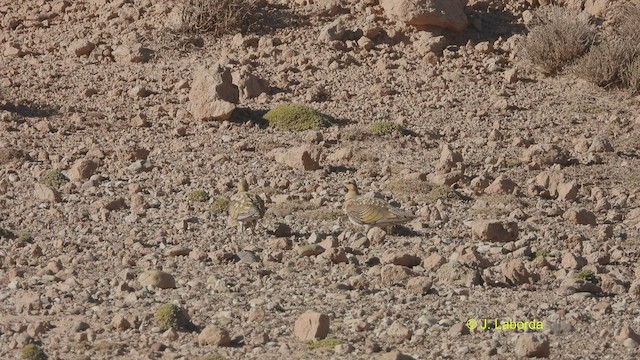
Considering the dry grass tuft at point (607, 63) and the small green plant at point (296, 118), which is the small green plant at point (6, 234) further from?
the dry grass tuft at point (607, 63)

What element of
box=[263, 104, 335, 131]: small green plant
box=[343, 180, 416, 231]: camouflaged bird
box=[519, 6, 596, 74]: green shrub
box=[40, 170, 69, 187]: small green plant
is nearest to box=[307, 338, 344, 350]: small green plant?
box=[343, 180, 416, 231]: camouflaged bird

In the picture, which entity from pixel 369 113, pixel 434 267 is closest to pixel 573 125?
pixel 369 113

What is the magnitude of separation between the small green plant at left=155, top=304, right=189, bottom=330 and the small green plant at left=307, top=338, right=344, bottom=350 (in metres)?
0.97

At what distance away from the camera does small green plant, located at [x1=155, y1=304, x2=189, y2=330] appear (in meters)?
9.33

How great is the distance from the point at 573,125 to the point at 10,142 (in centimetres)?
715

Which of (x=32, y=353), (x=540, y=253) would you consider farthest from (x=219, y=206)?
(x=32, y=353)

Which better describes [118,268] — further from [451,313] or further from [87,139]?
[87,139]

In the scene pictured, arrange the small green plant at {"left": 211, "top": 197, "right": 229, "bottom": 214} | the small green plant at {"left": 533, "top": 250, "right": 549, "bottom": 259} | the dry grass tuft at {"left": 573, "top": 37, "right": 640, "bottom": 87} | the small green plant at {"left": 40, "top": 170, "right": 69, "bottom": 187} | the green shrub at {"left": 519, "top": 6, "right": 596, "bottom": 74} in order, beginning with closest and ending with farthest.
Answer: the small green plant at {"left": 533, "top": 250, "right": 549, "bottom": 259} < the small green plant at {"left": 211, "top": 197, "right": 229, "bottom": 214} < the small green plant at {"left": 40, "top": 170, "right": 69, "bottom": 187} < the dry grass tuft at {"left": 573, "top": 37, "right": 640, "bottom": 87} < the green shrub at {"left": 519, "top": 6, "right": 596, "bottom": 74}

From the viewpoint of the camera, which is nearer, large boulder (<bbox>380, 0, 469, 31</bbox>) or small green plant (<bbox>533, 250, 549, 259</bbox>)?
small green plant (<bbox>533, 250, 549, 259</bbox>)

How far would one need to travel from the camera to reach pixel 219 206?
13.2 m

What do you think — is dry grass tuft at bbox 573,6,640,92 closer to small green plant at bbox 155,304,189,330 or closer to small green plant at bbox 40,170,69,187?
small green plant at bbox 40,170,69,187

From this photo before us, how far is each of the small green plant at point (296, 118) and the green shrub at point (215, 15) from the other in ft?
10.2

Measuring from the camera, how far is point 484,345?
891 cm

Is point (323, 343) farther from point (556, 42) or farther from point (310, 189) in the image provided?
point (556, 42)
